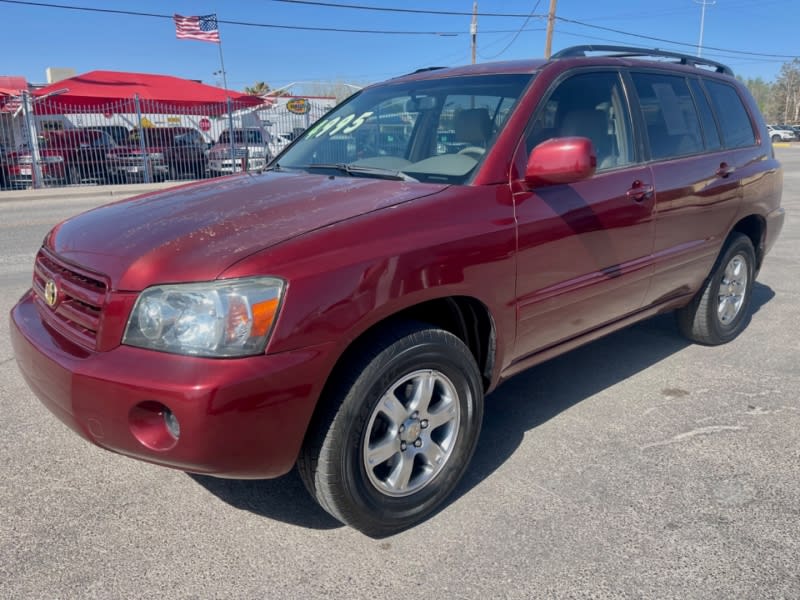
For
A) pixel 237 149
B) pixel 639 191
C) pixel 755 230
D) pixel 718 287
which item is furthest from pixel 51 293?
pixel 237 149

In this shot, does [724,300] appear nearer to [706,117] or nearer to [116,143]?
[706,117]

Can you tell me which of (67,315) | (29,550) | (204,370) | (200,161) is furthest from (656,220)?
(200,161)

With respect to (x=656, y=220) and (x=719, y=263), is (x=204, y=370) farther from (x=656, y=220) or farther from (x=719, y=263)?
(x=719, y=263)

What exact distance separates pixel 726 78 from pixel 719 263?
4.55ft

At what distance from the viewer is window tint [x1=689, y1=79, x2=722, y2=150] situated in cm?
424

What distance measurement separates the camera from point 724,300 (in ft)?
15.3

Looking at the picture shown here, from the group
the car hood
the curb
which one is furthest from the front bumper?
the curb

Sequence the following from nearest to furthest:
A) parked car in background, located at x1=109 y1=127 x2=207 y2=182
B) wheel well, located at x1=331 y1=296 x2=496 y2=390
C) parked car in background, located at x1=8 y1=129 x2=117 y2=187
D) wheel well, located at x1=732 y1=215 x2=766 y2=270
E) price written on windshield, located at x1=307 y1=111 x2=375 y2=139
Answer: wheel well, located at x1=331 y1=296 x2=496 y2=390, price written on windshield, located at x1=307 y1=111 x2=375 y2=139, wheel well, located at x1=732 y1=215 x2=766 y2=270, parked car in background, located at x1=8 y1=129 x2=117 y2=187, parked car in background, located at x1=109 y1=127 x2=207 y2=182

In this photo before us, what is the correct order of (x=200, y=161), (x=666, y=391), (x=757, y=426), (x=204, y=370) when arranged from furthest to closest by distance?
(x=200, y=161) → (x=666, y=391) → (x=757, y=426) → (x=204, y=370)

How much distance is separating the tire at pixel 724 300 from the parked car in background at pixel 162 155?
17.5 meters

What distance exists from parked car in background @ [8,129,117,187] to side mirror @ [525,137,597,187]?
18.2 meters

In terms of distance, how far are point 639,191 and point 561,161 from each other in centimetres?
94

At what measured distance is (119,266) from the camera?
227 centimetres

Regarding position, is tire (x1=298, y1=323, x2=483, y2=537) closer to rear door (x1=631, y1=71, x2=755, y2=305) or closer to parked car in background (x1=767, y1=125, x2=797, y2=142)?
rear door (x1=631, y1=71, x2=755, y2=305)
